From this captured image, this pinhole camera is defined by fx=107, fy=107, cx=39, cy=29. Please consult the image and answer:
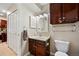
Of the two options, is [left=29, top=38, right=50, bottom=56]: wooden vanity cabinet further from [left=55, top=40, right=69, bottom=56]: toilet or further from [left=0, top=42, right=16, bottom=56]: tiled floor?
[left=0, top=42, right=16, bottom=56]: tiled floor

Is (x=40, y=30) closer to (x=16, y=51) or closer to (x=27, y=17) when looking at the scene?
(x=27, y=17)

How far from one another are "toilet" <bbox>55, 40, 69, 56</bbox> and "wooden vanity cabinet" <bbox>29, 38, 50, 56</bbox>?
122 millimetres

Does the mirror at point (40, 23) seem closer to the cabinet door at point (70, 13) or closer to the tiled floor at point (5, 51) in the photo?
the cabinet door at point (70, 13)

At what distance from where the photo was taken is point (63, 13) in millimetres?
1408

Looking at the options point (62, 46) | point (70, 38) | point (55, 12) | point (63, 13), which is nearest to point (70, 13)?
point (63, 13)

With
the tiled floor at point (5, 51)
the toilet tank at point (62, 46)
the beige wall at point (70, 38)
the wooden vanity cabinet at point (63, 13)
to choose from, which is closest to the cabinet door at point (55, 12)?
the wooden vanity cabinet at point (63, 13)

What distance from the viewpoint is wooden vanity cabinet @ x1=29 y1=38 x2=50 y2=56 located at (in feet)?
4.62

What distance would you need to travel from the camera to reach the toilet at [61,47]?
55.3 inches

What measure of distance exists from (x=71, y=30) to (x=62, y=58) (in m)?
0.39

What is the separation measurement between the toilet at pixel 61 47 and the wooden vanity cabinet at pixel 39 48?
122mm

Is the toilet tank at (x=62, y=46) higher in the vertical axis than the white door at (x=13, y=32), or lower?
lower

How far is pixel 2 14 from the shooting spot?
1.39m

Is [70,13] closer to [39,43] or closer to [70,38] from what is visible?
[70,38]

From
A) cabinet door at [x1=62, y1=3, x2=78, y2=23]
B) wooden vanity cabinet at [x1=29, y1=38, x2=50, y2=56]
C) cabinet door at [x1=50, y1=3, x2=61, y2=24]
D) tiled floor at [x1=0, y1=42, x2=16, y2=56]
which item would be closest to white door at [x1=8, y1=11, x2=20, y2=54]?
tiled floor at [x1=0, y1=42, x2=16, y2=56]
